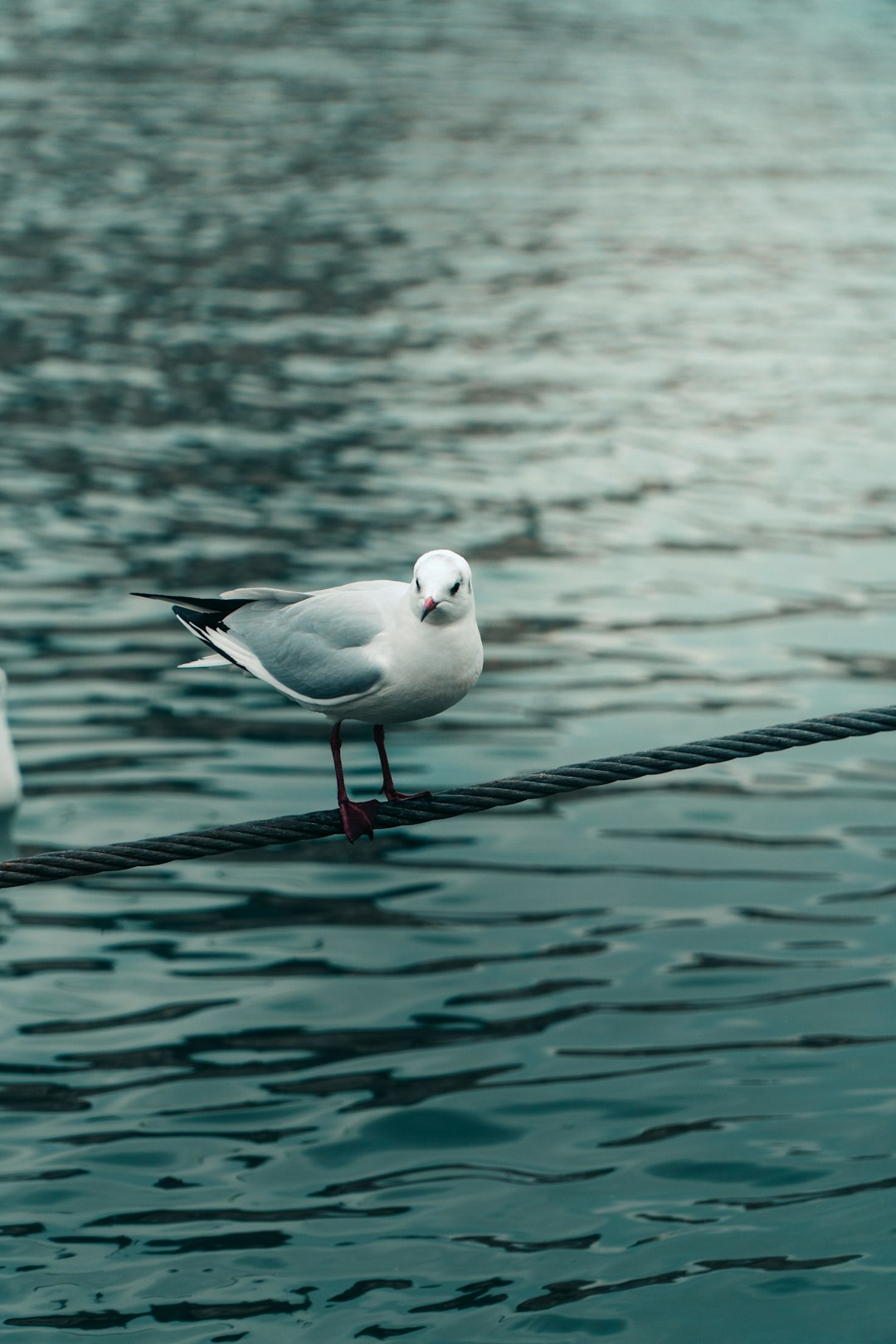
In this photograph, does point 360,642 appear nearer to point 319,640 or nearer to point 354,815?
point 319,640

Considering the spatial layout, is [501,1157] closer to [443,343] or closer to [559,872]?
[559,872]

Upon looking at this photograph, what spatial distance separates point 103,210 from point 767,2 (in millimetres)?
59708

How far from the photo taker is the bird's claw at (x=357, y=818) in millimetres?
5121

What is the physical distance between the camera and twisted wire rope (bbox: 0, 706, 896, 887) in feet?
15.5

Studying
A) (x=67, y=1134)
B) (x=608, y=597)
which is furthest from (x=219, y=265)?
(x=67, y=1134)

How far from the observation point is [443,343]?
75.4ft

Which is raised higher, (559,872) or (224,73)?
(224,73)

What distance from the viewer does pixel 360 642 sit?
501 cm

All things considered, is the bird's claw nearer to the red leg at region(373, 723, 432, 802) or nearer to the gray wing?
the red leg at region(373, 723, 432, 802)

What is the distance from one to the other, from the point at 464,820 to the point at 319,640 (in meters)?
5.78

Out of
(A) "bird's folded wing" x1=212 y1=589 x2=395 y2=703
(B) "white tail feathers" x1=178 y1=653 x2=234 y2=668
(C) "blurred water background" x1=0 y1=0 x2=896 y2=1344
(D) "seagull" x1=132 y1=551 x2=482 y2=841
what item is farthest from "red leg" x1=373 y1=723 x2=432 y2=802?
(C) "blurred water background" x1=0 y1=0 x2=896 y2=1344

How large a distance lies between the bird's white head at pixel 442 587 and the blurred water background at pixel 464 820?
3.17 metres

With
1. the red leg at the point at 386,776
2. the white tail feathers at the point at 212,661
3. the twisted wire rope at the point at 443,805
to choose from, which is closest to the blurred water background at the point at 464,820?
the red leg at the point at 386,776

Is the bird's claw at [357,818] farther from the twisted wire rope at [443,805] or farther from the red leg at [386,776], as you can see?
the red leg at [386,776]
